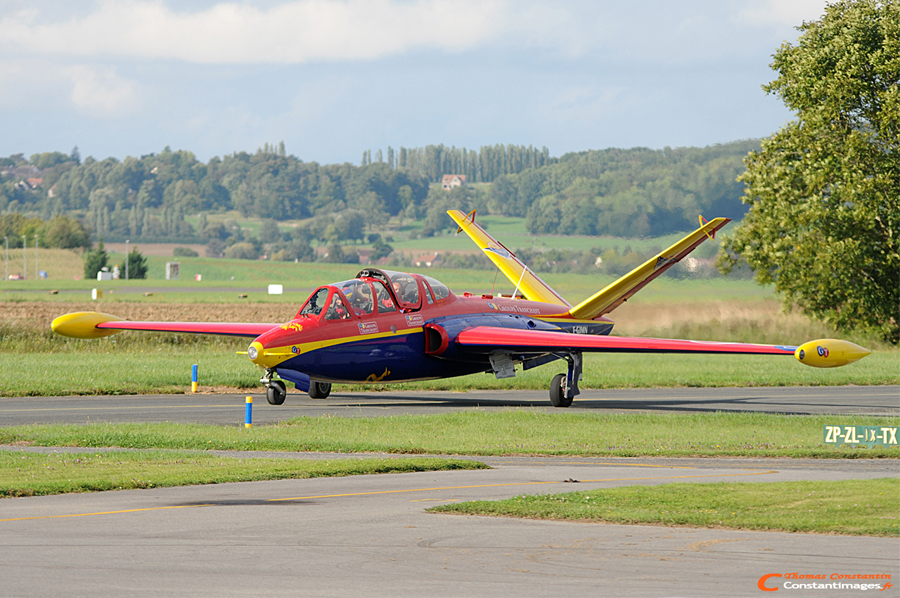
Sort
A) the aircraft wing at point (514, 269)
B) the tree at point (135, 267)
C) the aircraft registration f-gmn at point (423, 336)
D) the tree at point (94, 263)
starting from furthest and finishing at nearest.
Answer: the tree at point (135, 267) → the tree at point (94, 263) → the aircraft wing at point (514, 269) → the aircraft registration f-gmn at point (423, 336)

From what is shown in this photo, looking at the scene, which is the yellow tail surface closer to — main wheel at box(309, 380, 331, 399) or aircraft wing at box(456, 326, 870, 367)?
aircraft wing at box(456, 326, 870, 367)

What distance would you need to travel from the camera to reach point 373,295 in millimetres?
26938

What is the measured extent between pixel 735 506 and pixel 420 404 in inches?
661

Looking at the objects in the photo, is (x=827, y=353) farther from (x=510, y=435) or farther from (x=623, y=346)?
(x=510, y=435)

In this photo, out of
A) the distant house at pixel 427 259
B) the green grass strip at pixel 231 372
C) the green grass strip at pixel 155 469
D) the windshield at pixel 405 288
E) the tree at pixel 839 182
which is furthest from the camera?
the distant house at pixel 427 259

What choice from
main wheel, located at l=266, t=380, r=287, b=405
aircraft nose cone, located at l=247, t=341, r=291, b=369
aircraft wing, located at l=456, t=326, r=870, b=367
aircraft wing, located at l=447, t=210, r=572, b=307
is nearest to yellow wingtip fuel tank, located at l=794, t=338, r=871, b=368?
aircraft wing, located at l=456, t=326, r=870, b=367

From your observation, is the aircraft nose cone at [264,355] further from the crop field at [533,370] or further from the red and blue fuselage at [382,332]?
the crop field at [533,370]

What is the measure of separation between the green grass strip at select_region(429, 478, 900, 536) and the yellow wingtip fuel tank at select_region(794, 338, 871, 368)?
29.6 feet

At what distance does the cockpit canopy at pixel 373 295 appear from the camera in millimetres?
26125

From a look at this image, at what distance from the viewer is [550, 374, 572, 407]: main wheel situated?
2814cm

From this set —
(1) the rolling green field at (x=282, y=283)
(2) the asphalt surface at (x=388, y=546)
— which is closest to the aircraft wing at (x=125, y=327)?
(1) the rolling green field at (x=282, y=283)

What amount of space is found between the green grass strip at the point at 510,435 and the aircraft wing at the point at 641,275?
300 inches

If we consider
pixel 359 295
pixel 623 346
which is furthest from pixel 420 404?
pixel 623 346

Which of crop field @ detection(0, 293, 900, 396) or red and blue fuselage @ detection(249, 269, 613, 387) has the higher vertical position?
red and blue fuselage @ detection(249, 269, 613, 387)
